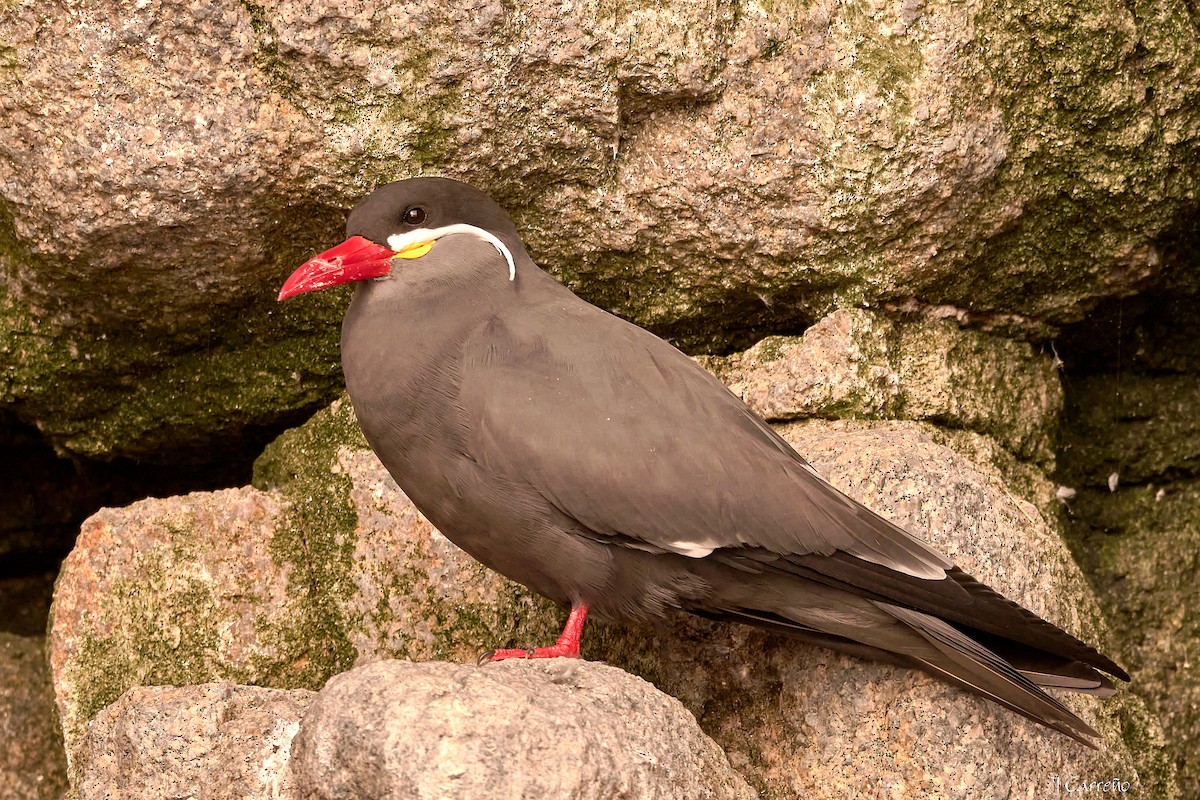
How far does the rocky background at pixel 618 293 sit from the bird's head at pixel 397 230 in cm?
42

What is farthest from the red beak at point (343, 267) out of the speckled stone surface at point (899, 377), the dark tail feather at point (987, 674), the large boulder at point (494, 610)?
the dark tail feather at point (987, 674)

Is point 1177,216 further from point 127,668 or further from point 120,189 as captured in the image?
point 127,668

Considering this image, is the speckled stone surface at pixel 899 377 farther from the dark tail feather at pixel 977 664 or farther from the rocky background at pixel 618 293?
the dark tail feather at pixel 977 664

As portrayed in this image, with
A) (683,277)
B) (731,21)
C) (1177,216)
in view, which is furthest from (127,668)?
(1177,216)

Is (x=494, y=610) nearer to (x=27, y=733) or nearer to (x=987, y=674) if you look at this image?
(x=987, y=674)

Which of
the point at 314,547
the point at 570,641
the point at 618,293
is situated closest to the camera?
the point at 570,641

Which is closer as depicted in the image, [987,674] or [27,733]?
[987,674]

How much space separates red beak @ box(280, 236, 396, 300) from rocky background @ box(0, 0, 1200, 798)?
0.51 m

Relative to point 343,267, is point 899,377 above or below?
below

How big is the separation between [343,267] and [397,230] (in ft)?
0.65

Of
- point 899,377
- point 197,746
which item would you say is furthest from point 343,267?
point 899,377

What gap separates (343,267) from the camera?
4180mm

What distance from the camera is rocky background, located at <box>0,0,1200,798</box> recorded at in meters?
4.34

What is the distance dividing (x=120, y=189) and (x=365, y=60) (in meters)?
0.84
